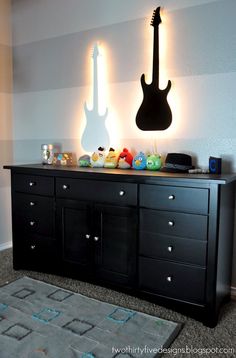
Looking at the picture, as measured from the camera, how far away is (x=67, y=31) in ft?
9.78

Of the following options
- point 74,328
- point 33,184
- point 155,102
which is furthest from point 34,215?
point 155,102

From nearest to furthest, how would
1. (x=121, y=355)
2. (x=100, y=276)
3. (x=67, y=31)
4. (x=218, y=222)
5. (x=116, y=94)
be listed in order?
(x=121, y=355), (x=218, y=222), (x=100, y=276), (x=116, y=94), (x=67, y=31)

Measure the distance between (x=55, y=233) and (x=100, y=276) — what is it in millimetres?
498

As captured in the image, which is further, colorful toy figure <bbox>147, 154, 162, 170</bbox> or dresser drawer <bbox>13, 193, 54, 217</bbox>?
dresser drawer <bbox>13, 193, 54, 217</bbox>

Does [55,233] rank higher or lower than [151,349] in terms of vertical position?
higher

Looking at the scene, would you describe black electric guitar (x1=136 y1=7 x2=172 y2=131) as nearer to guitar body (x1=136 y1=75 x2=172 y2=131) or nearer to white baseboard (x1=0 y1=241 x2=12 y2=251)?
guitar body (x1=136 y1=75 x2=172 y2=131)

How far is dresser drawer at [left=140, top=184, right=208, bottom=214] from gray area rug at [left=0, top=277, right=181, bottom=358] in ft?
2.26

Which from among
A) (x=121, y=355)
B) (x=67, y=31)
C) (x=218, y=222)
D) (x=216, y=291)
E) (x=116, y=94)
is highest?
(x=67, y=31)

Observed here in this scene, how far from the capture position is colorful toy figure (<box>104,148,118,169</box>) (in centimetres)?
267

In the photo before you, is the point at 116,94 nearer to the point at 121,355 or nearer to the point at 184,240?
the point at 184,240

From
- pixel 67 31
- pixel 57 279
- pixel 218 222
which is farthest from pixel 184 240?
pixel 67 31

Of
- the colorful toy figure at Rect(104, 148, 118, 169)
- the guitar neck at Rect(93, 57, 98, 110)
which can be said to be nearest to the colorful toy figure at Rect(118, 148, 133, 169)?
the colorful toy figure at Rect(104, 148, 118, 169)

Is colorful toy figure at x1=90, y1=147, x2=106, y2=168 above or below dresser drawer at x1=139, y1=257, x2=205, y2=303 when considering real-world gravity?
above

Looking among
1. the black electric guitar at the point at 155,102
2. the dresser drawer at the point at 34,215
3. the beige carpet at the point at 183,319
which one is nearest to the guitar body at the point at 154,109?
the black electric guitar at the point at 155,102
